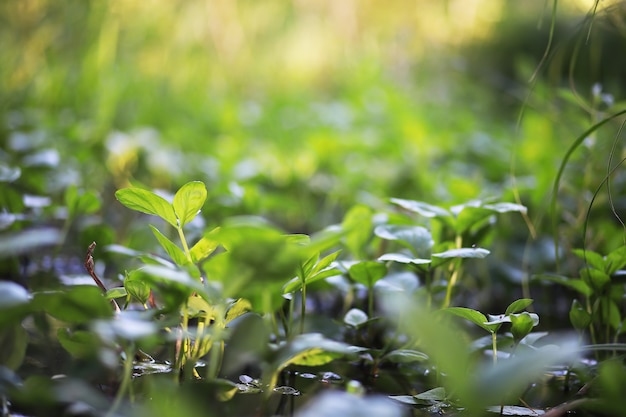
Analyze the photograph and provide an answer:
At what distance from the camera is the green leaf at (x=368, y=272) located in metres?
0.72

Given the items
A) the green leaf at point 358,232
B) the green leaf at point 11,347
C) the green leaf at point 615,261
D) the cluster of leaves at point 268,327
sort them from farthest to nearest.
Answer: the green leaf at point 358,232 → the green leaf at point 615,261 → the green leaf at point 11,347 → the cluster of leaves at point 268,327

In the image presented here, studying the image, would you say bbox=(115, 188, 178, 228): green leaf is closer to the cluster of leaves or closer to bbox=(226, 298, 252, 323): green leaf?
the cluster of leaves

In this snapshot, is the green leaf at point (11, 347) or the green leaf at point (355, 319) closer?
the green leaf at point (11, 347)

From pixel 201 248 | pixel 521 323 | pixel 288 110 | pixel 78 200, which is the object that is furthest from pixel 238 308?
pixel 288 110

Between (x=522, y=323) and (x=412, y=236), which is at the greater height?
(x=412, y=236)

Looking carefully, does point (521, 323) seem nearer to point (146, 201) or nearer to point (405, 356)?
point (405, 356)

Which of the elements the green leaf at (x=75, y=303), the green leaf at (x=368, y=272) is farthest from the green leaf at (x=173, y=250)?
the green leaf at (x=368, y=272)

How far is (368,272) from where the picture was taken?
0.73m

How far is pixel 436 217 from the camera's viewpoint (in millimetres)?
777

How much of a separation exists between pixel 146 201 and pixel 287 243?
7.9 inches

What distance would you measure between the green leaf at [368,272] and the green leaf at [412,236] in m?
0.04

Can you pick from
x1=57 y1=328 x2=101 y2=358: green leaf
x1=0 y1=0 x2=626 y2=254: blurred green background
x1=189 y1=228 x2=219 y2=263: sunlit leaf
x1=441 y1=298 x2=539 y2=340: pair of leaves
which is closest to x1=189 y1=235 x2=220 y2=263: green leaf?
x1=189 y1=228 x2=219 y2=263: sunlit leaf

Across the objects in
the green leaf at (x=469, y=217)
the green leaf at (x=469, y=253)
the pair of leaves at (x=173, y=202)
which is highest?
the green leaf at (x=469, y=217)

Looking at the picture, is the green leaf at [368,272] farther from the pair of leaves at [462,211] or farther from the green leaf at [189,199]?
the green leaf at [189,199]
